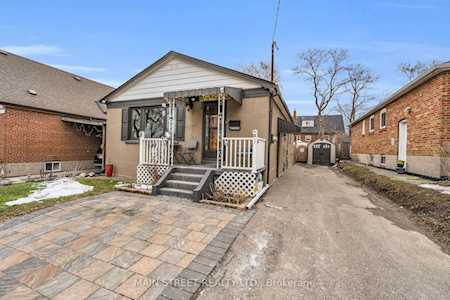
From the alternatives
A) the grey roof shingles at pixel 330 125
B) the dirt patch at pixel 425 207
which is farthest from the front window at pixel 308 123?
the dirt patch at pixel 425 207

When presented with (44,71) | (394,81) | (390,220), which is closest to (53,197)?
(390,220)

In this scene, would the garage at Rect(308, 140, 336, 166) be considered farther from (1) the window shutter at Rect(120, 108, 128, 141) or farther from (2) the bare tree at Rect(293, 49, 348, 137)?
(1) the window shutter at Rect(120, 108, 128, 141)

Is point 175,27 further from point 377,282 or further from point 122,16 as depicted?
point 377,282

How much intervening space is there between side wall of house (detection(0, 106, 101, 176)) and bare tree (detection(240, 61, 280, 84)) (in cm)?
1663

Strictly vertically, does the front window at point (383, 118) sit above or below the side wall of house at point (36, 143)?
above

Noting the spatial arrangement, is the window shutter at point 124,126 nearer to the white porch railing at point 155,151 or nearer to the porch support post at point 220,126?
the white porch railing at point 155,151

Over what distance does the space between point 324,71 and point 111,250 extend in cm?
2786

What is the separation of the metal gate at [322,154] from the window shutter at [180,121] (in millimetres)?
16225

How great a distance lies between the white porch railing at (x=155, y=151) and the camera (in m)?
6.97

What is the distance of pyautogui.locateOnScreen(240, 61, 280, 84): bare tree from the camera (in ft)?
67.1

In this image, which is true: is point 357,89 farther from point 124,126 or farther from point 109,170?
point 109,170

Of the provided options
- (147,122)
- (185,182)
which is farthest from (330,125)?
(185,182)

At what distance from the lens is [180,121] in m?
7.72

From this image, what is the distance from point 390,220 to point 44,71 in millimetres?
16808
